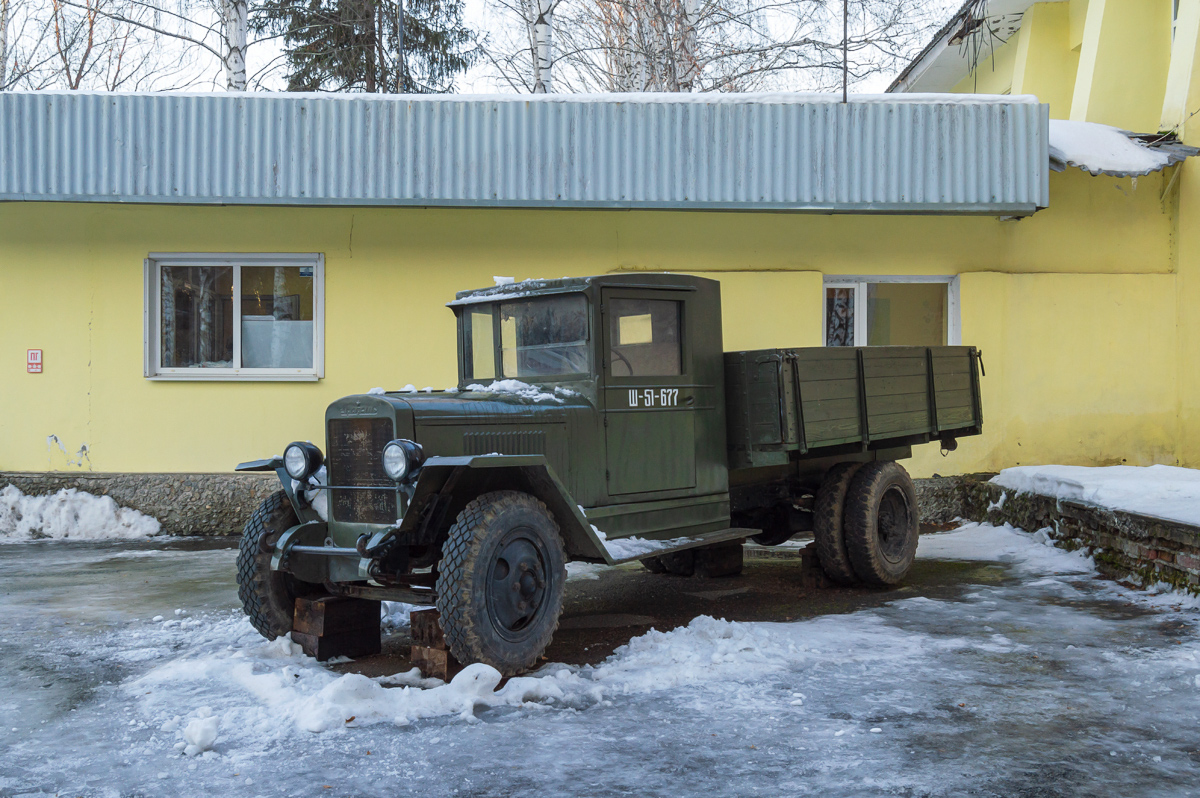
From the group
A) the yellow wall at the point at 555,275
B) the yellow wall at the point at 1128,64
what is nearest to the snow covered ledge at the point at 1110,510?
the yellow wall at the point at 555,275

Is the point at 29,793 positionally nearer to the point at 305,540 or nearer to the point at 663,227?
the point at 305,540

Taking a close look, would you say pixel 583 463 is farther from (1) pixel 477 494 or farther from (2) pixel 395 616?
(2) pixel 395 616

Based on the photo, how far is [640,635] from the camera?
5.64 meters

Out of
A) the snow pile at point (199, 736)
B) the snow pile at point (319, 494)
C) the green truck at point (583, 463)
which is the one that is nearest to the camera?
the snow pile at point (199, 736)

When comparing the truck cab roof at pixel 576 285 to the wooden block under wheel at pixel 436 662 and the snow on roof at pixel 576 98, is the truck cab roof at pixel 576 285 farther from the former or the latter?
the snow on roof at pixel 576 98

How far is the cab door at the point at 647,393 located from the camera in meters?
5.77

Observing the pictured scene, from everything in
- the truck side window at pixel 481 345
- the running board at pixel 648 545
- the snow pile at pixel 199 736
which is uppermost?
the truck side window at pixel 481 345

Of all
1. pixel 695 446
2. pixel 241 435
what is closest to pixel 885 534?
pixel 695 446

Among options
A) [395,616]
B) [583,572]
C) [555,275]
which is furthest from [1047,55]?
[395,616]

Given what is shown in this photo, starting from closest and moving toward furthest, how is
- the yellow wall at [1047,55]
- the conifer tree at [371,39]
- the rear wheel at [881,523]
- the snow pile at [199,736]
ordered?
the snow pile at [199,736], the rear wheel at [881,523], the yellow wall at [1047,55], the conifer tree at [371,39]

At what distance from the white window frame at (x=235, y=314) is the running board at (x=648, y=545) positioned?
512 centimetres

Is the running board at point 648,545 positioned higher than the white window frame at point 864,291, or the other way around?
the white window frame at point 864,291

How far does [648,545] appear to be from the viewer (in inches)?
225

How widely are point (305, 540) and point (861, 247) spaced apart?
6840 mm
